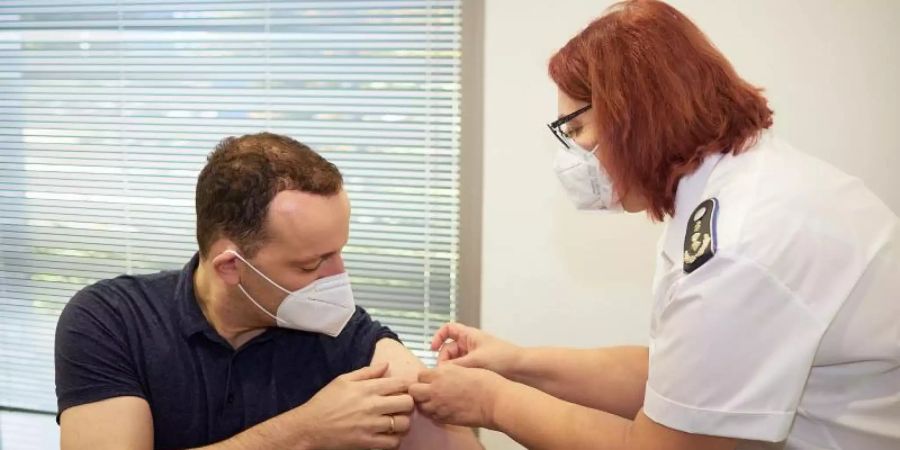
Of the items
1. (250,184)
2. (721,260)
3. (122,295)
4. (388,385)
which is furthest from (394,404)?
(721,260)

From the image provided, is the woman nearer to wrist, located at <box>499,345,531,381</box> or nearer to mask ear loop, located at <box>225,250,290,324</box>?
wrist, located at <box>499,345,531,381</box>

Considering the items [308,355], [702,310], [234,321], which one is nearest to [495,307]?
[308,355]

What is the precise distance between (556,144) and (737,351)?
4.09ft

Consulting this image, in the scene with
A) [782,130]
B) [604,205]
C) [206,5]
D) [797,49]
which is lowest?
[604,205]

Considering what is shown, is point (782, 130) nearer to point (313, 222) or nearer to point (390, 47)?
point (390, 47)

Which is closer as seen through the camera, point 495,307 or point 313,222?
point 313,222

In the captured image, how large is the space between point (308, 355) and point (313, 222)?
1.25 feet

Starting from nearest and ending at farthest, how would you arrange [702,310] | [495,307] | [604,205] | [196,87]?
[702,310], [604,205], [495,307], [196,87]

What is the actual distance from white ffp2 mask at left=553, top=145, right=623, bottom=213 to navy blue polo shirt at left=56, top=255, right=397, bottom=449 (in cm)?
74

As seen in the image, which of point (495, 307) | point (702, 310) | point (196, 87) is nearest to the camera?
point (702, 310)

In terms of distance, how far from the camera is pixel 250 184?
1.53 metres

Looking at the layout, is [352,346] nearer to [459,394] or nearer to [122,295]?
[459,394]

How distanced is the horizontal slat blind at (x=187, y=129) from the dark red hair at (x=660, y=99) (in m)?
1.10

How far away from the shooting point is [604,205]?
1.49 meters
